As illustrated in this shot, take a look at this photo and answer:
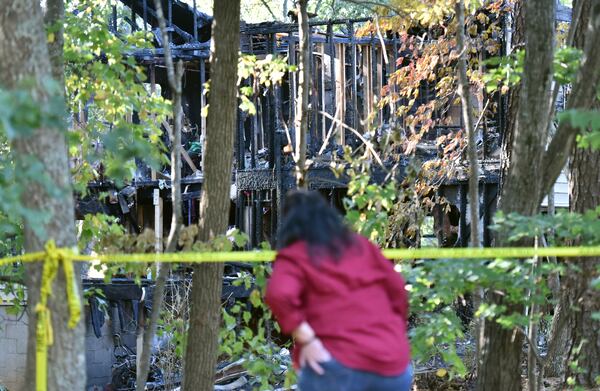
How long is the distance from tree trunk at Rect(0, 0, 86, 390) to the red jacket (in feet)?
4.00

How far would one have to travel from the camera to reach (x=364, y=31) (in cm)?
1259

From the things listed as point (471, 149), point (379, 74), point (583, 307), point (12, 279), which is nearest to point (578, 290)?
point (583, 307)

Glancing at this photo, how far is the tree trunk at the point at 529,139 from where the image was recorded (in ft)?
19.5

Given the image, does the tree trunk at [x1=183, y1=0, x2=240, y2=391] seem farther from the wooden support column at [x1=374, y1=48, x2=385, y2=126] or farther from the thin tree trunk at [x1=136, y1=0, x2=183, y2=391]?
the wooden support column at [x1=374, y1=48, x2=385, y2=126]

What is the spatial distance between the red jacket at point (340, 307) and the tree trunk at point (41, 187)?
1219mm

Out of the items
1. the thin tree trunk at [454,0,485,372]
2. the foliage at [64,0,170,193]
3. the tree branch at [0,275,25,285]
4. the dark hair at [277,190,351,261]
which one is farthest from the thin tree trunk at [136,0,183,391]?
the dark hair at [277,190,351,261]

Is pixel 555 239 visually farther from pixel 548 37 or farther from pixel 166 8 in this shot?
pixel 166 8

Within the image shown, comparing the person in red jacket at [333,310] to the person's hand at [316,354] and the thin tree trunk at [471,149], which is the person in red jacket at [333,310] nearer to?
the person's hand at [316,354]

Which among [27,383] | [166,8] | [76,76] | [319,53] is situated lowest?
[27,383]

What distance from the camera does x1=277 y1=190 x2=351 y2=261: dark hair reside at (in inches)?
152

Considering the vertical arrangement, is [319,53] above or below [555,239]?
above

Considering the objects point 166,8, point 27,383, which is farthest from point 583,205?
point 166,8

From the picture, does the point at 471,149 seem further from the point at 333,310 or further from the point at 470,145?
the point at 333,310

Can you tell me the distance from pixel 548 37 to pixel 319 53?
9.59 meters
